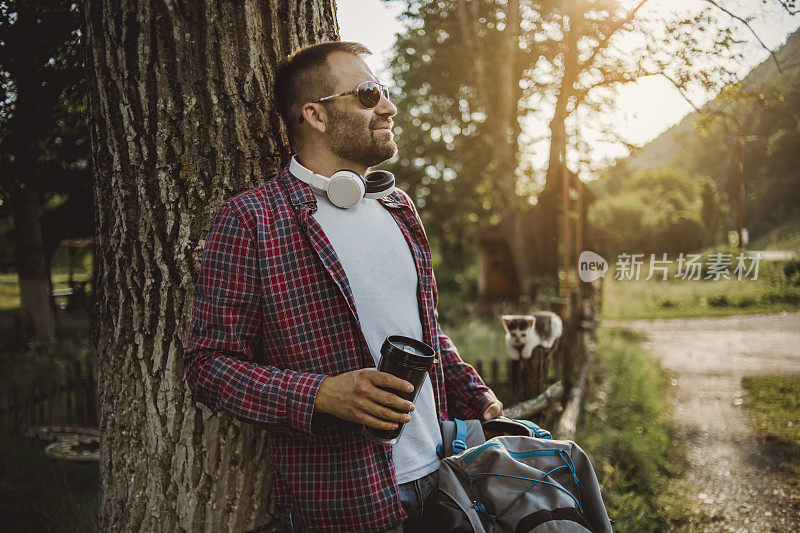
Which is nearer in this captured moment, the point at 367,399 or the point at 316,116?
the point at 367,399

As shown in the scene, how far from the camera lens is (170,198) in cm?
196

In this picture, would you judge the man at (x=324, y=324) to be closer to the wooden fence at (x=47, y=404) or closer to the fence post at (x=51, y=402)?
the wooden fence at (x=47, y=404)

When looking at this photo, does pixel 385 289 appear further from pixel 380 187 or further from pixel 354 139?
pixel 354 139

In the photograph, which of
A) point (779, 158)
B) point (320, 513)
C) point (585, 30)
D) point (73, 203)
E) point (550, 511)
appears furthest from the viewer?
point (73, 203)

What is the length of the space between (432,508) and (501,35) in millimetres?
15527

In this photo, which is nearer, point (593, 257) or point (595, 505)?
point (595, 505)

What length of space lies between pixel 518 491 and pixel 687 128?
5917 millimetres

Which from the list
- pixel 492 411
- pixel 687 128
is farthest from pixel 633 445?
pixel 492 411

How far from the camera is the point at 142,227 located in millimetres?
1971

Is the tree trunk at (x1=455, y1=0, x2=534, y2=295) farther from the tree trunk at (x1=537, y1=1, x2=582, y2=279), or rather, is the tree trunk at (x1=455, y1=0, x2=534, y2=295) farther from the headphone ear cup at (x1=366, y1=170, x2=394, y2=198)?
the headphone ear cup at (x1=366, y1=170, x2=394, y2=198)

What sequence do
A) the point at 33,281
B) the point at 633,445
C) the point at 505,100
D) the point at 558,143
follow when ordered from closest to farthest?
the point at 633,445, the point at 558,143, the point at 33,281, the point at 505,100

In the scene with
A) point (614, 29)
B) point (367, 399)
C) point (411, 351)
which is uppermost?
point (614, 29)

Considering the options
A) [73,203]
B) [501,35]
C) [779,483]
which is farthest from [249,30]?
[501,35]

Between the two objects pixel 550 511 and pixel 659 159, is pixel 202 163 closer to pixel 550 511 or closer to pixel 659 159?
pixel 550 511
